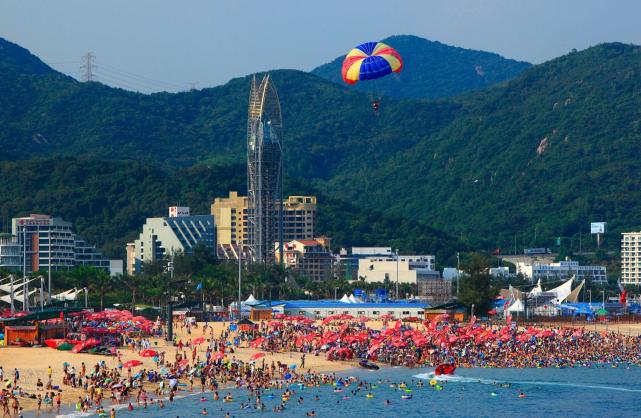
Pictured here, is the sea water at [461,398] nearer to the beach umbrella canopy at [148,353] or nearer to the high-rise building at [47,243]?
the beach umbrella canopy at [148,353]

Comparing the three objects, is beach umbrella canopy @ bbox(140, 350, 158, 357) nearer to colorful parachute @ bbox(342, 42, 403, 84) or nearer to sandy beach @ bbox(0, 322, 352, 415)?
sandy beach @ bbox(0, 322, 352, 415)

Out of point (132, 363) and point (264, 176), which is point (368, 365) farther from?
point (264, 176)

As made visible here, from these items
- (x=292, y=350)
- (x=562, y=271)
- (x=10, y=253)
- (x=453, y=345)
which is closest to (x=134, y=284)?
(x=292, y=350)

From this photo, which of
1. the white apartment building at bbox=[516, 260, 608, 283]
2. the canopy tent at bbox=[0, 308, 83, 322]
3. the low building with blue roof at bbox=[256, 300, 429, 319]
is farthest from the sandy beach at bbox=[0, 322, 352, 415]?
the white apartment building at bbox=[516, 260, 608, 283]

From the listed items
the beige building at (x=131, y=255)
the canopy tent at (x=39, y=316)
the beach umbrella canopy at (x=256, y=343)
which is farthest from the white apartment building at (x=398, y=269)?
the canopy tent at (x=39, y=316)

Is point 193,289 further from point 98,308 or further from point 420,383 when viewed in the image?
point 420,383

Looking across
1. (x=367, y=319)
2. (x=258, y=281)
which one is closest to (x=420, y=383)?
(x=367, y=319)

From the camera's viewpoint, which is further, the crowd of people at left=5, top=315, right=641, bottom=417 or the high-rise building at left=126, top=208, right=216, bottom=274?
the high-rise building at left=126, top=208, right=216, bottom=274
